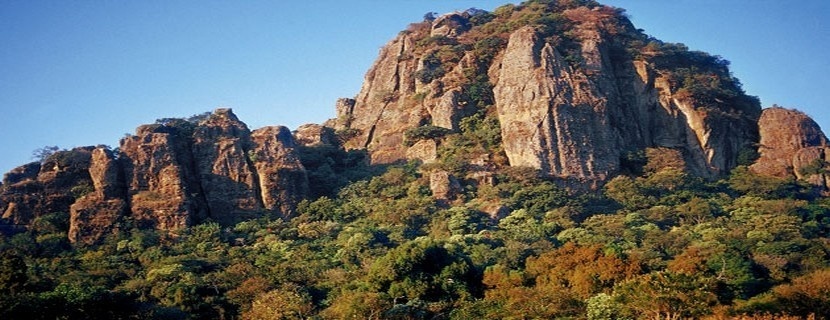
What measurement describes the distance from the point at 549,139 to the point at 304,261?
18.9 m

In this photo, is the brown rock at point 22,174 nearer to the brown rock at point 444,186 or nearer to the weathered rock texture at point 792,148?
the brown rock at point 444,186

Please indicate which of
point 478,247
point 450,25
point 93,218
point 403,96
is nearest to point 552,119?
point 478,247

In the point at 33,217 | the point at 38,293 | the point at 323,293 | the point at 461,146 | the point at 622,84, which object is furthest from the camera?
the point at 622,84

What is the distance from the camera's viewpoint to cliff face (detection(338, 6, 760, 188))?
58.3 metres

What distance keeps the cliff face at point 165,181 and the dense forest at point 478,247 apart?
1255 mm

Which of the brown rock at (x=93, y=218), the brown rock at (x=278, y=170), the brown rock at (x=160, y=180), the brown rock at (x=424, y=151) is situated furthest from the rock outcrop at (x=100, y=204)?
the brown rock at (x=424, y=151)

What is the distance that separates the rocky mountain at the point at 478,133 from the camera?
53312mm

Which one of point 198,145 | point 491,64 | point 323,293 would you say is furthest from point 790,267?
point 198,145

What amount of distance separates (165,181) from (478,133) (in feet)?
67.8

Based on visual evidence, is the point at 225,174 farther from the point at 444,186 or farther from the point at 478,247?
the point at 478,247

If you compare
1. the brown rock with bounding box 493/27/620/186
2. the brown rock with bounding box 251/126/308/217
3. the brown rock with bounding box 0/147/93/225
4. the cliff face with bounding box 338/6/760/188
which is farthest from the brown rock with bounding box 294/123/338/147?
the brown rock with bounding box 0/147/93/225

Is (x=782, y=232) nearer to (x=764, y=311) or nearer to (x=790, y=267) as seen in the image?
(x=790, y=267)

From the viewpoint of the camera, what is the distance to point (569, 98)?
59.8 m

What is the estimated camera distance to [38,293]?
119ft
